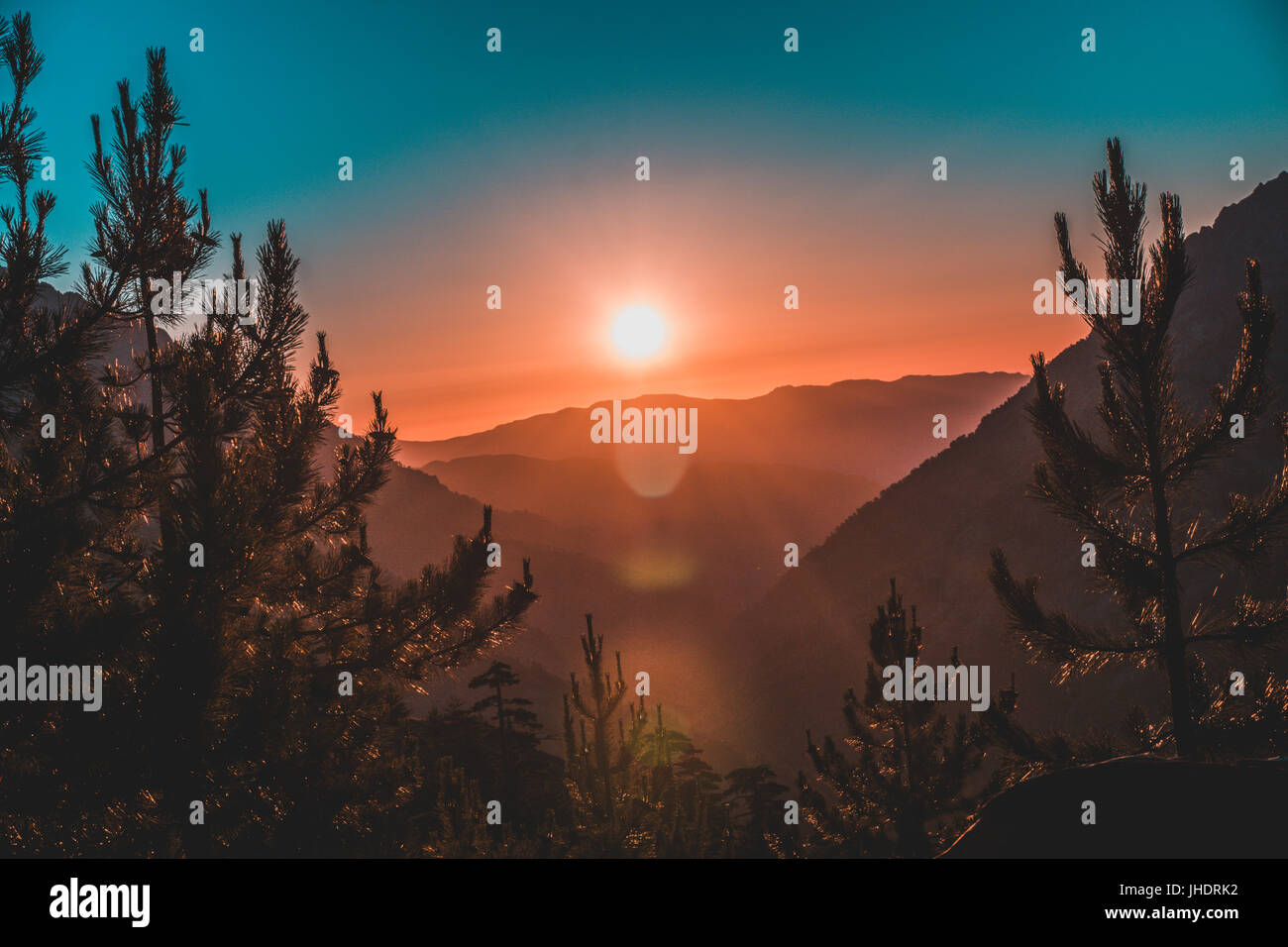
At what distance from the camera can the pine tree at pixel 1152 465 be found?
8422mm

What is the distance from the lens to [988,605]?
55.7 m

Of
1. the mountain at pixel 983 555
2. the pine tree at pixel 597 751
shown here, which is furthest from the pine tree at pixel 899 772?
the mountain at pixel 983 555

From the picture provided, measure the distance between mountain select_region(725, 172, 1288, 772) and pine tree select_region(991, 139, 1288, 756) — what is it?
38.1 metres

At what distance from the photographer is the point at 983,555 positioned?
5919cm

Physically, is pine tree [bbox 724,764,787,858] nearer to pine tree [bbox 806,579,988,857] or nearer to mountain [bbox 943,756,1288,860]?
pine tree [bbox 806,579,988,857]

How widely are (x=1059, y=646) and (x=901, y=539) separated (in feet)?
209

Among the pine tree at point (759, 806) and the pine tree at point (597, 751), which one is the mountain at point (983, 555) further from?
the pine tree at point (597, 751)

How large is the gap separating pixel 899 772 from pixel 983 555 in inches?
1843

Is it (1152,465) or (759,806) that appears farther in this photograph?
(759,806)

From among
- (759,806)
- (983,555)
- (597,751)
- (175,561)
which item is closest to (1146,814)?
(175,561)

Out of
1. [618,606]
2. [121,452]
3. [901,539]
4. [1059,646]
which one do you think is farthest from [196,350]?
[618,606]

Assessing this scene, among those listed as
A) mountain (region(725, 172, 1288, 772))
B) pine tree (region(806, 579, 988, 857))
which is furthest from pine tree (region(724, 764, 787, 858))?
mountain (region(725, 172, 1288, 772))

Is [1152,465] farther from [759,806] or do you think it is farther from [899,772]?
[759,806]

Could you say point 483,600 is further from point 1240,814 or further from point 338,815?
point 1240,814
